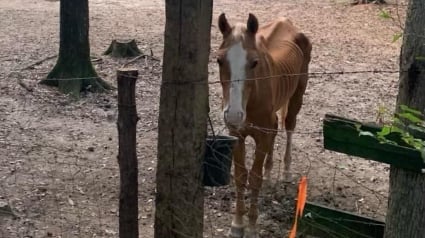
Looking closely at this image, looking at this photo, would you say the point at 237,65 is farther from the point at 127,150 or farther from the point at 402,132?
the point at 402,132

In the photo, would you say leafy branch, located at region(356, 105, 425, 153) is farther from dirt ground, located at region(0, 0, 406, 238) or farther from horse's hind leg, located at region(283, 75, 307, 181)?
horse's hind leg, located at region(283, 75, 307, 181)

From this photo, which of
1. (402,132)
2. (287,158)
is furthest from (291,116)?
(402,132)

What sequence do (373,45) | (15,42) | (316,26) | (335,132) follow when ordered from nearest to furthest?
(335,132), (15,42), (373,45), (316,26)

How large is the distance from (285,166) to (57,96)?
3.94 m

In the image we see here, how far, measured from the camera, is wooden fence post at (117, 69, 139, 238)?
3.75 m

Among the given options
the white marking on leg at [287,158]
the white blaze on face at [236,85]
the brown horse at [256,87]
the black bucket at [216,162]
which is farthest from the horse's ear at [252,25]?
the white marking on leg at [287,158]

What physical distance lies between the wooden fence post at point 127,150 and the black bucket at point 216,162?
39cm

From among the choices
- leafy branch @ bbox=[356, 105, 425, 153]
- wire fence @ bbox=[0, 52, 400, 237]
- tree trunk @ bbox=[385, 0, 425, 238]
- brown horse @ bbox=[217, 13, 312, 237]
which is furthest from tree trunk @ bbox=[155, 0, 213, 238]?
wire fence @ bbox=[0, 52, 400, 237]

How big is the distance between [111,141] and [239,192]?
8.49 ft

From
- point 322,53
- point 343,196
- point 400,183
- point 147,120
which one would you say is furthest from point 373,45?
point 400,183

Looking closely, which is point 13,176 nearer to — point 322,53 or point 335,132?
point 335,132

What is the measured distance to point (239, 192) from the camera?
604 cm

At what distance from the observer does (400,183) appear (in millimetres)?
3748

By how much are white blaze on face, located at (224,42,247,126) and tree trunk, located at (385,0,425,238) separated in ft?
5.05
